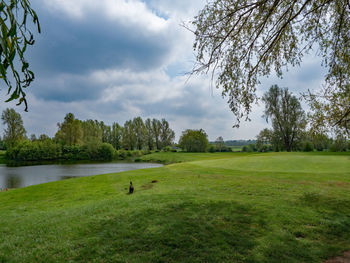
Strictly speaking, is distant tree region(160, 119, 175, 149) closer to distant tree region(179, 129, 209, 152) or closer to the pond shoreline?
distant tree region(179, 129, 209, 152)

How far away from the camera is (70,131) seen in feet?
220

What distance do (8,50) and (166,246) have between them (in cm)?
393

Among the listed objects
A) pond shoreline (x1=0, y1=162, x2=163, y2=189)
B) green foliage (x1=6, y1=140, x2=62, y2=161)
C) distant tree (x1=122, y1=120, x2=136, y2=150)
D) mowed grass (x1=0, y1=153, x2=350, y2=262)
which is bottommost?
pond shoreline (x1=0, y1=162, x2=163, y2=189)

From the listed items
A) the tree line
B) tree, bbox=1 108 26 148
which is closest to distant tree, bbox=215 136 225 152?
the tree line

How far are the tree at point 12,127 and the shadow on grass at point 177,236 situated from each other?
2509 inches

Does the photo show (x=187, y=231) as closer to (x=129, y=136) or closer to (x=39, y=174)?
(x=39, y=174)

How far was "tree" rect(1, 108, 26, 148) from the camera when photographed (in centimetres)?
5229

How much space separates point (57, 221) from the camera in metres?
5.64

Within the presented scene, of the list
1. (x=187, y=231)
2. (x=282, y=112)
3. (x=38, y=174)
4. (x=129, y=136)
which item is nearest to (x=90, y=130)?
(x=129, y=136)

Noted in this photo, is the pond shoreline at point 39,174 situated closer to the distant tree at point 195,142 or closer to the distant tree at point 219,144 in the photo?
the distant tree at point 195,142

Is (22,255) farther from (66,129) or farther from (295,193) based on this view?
(66,129)

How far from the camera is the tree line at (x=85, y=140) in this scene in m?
55.5

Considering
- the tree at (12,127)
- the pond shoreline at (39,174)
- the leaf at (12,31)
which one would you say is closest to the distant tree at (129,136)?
the tree at (12,127)

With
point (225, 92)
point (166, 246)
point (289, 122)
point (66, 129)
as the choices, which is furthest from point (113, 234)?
point (66, 129)
